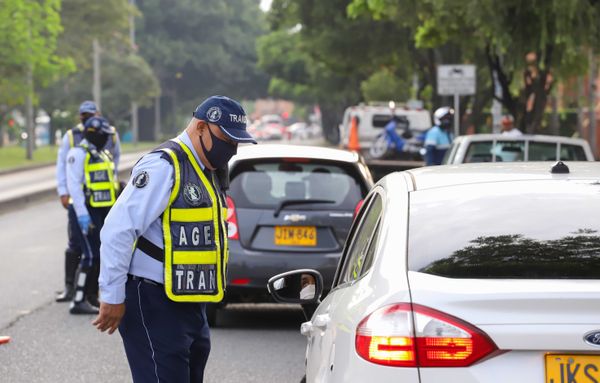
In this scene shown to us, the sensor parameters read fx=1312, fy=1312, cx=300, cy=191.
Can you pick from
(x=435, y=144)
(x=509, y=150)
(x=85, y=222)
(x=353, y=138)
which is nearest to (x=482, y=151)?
(x=509, y=150)

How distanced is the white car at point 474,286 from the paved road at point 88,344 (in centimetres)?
379

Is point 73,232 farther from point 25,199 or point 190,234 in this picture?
point 25,199

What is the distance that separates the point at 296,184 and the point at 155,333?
17.3 feet

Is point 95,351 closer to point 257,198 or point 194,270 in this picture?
point 257,198

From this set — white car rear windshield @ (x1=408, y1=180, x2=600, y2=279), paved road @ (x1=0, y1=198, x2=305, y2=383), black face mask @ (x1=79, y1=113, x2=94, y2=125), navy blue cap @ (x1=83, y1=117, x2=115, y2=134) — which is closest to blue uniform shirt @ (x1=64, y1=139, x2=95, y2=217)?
navy blue cap @ (x1=83, y1=117, x2=115, y2=134)

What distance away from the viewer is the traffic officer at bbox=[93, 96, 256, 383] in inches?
192

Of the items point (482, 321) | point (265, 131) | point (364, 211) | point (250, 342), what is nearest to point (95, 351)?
point (250, 342)

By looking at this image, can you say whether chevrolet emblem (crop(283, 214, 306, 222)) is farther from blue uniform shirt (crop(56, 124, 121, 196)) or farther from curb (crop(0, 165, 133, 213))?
curb (crop(0, 165, 133, 213))

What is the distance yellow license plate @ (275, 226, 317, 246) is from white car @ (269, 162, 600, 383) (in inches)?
200

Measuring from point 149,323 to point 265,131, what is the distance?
106 m

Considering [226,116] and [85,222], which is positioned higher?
[226,116]

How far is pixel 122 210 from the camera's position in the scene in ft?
16.0

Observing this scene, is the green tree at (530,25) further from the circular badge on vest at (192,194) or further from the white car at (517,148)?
→ the circular badge on vest at (192,194)

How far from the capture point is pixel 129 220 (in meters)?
4.88
